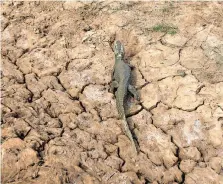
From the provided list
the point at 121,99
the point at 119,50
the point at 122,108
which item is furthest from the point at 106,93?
the point at 119,50

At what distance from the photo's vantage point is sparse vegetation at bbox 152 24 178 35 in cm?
575

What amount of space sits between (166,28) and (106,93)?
1.55 meters

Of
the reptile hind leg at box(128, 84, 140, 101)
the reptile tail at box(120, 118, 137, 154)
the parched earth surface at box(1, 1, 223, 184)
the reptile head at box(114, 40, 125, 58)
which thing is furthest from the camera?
the reptile head at box(114, 40, 125, 58)

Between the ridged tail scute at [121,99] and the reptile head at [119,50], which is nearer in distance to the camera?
the ridged tail scute at [121,99]

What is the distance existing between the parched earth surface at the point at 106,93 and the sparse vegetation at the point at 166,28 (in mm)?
15

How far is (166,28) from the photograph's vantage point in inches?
228

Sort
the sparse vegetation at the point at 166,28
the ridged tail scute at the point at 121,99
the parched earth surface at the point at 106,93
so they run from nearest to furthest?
the parched earth surface at the point at 106,93 < the ridged tail scute at the point at 121,99 < the sparse vegetation at the point at 166,28

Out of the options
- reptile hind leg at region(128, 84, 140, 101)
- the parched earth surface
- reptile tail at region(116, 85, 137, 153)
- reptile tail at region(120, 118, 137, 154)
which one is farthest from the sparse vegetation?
reptile tail at region(120, 118, 137, 154)

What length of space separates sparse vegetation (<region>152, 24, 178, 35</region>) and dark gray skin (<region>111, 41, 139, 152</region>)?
726 mm

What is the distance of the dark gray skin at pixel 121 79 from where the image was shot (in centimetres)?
479

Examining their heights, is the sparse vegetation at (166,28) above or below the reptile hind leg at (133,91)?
above

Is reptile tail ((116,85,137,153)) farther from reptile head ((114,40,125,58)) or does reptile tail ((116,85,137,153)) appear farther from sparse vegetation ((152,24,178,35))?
sparse vegetation ((152,24,178,35))

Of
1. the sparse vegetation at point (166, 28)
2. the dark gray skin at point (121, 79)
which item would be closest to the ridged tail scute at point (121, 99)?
the dark gray skin at point (121, 79)

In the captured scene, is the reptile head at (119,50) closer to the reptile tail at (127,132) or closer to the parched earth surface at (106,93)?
the parched earth surface at (106,93)
